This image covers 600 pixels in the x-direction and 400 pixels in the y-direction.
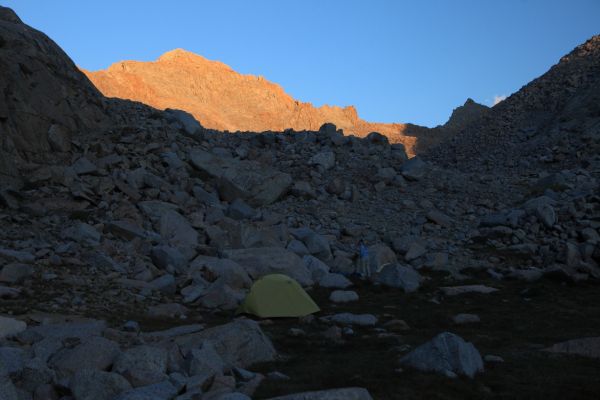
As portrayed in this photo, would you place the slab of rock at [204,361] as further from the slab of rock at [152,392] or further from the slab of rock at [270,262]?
the slab of rock at [270,262]

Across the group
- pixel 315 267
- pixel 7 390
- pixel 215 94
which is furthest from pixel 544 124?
pixel 215 94

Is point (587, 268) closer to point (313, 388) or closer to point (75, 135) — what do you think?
point (313, 388)

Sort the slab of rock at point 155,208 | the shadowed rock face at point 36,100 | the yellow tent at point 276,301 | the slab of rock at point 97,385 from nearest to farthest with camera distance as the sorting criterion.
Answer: the slab of rock at point 97,385, the yellow tent at point 276,301, the slab of rock at point 155,208, the shadowed rock face at point 36,100

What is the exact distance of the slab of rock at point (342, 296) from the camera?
46.9 feet

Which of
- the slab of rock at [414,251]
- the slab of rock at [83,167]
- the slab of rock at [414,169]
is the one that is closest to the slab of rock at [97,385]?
the slab of rock at [414,251]

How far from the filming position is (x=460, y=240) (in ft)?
68.0

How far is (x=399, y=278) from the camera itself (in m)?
15.9

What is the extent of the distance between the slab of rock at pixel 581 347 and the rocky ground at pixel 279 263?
4 centimetres

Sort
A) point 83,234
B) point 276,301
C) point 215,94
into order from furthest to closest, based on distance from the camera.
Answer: point 215,94 → point 83,234 → point 276,301

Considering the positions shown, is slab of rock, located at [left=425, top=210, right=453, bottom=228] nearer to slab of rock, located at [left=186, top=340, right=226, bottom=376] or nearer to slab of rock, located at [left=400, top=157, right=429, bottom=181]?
slab of rock, located at [left=400, top=157, right=429, bottom=181]

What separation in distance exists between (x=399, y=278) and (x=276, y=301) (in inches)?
185

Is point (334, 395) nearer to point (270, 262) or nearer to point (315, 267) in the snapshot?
point (270, 262)

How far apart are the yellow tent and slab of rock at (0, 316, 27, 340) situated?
4832 millimetres

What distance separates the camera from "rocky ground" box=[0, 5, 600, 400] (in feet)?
23.6
